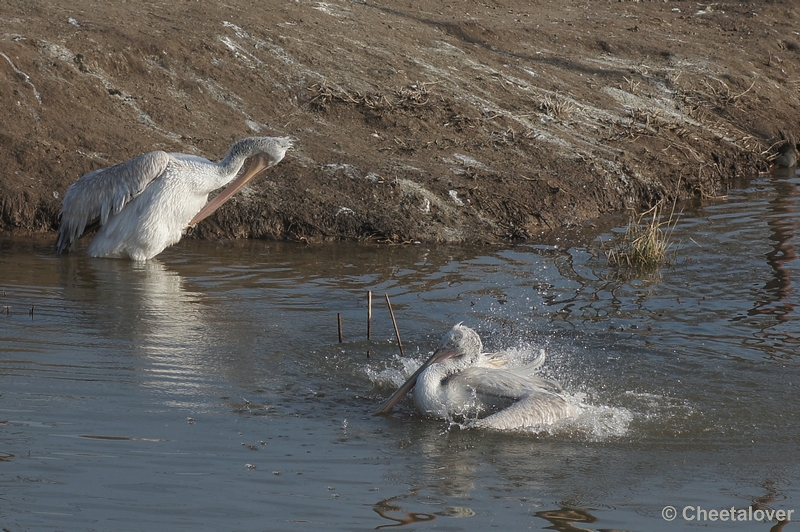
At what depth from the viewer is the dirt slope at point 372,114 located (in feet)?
35.9

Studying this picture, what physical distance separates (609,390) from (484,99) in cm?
766

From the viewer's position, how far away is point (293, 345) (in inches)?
282

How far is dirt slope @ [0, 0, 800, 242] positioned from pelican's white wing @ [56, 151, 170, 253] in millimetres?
845

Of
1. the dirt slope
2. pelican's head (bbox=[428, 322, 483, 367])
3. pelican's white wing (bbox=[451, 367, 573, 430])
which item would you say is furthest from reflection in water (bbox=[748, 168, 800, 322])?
pelican's head (bbox=[428, 322, 483, 367])

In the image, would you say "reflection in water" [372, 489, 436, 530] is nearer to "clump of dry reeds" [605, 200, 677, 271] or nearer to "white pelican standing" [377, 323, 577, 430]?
"white pelican standing" [377, 323, 577, 430]

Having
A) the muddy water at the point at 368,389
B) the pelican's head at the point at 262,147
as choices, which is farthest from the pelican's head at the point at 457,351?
the pelican's head at the point at 262,147

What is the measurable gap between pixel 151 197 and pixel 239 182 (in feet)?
2.72

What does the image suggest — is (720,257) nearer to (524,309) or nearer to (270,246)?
(524,309)

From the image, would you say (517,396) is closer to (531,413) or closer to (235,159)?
(531,413)

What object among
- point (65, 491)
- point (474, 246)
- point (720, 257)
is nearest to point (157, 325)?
point (65, 491)

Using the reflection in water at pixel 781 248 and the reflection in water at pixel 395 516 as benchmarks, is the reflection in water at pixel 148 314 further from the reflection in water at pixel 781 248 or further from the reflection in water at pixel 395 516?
the reflection in water at pixel 781 248
